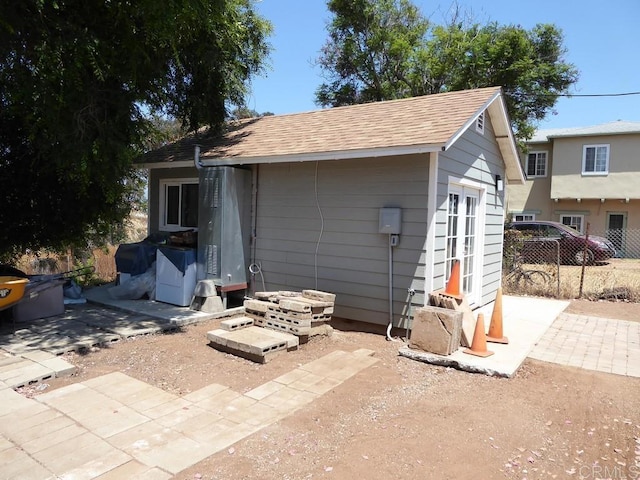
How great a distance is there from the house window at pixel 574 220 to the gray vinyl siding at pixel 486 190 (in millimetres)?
14677

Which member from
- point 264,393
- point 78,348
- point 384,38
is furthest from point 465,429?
point 384,38

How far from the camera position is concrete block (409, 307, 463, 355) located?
5.38m

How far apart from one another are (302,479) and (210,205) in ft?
17.8

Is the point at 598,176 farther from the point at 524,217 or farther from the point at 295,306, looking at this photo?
the point at 295,306

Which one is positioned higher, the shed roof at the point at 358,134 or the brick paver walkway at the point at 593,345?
the shed roof at the point at 358,134

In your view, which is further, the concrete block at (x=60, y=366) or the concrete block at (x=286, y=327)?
the concrete block at (x=286, y=327)

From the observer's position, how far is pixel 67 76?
19.0 feet

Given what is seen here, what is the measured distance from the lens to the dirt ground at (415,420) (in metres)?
3.07

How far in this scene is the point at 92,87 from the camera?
6160mm

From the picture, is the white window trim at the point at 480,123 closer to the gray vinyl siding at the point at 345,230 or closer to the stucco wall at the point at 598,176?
the gray vinyl siding at the point at 345,230

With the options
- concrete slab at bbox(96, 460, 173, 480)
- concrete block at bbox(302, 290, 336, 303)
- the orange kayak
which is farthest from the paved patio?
concrete block at bbox(302, 290, 336, 303)

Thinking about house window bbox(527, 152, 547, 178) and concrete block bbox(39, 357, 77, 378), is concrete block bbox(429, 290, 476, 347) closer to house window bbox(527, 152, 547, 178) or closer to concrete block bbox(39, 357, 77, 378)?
concrete block bbox(39, 357, 77, 378)

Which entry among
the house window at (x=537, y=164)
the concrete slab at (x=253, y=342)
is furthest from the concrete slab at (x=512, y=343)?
the house window at (x=537, y=164)

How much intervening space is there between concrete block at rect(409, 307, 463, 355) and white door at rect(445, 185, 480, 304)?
1.32 meters
